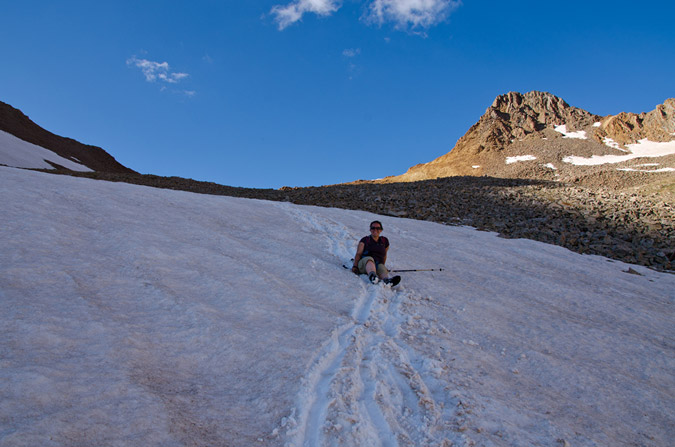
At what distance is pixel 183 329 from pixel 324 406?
195 cm

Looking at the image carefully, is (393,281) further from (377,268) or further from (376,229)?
(376,229)

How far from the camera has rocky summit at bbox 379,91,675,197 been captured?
65.4m

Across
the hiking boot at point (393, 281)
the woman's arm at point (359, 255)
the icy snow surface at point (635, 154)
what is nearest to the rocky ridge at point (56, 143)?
the woman's arm at point (359, 255)

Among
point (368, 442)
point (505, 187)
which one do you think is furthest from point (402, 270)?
point (505, 187)

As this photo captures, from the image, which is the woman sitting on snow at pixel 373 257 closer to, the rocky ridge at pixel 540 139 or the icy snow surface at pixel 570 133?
the rocky ridge at pixel 540 139

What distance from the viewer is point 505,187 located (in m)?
29.6

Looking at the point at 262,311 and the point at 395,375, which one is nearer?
the point at 395,375

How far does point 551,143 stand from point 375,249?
84.1m

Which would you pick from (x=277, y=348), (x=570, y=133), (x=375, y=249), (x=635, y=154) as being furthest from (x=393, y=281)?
(x=570, y=133)

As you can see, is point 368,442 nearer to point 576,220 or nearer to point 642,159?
point 576,220

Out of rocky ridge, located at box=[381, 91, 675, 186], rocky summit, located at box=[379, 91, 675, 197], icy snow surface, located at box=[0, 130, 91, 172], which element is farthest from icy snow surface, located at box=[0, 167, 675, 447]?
rocky ridge, located at box=[381, 91, 675, 186]

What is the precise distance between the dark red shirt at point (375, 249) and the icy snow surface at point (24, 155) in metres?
37.9

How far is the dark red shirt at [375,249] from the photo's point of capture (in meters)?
8.19

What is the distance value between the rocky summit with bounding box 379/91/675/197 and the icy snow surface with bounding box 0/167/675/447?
6194 centimetres
